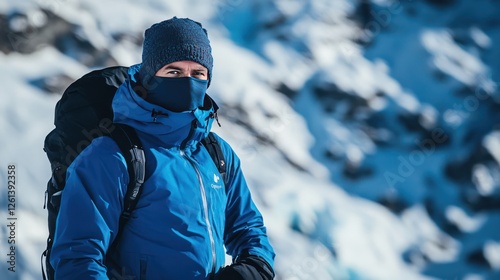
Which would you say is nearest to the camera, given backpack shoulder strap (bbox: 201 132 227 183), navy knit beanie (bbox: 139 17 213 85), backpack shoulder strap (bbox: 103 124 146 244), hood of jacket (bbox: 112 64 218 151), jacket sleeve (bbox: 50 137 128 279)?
jacket sleeve (bbox: 50 137 128 279)

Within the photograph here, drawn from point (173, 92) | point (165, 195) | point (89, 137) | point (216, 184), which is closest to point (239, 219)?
point (216, 184)

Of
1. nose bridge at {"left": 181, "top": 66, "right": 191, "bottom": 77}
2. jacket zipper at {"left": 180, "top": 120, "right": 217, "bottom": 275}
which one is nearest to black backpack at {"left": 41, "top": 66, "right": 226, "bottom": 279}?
jacket zipper at {"left": 180, "top": 120, "right": 217, "bottom": 275}

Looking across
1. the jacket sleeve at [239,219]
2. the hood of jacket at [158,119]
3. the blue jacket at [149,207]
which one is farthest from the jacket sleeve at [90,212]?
the jacket sleeve at [239,219]

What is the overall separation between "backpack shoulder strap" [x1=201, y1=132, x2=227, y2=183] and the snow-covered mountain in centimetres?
1238

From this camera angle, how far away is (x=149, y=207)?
2.03 m

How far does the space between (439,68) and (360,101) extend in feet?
16.7

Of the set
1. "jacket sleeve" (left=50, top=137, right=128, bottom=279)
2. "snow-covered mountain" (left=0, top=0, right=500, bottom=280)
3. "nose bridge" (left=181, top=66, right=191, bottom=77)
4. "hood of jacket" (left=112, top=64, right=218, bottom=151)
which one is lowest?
"jacket sleeve" (left=50, top=137, right=128, bottom=279)

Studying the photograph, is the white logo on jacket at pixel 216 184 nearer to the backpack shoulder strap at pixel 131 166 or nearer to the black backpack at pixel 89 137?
the black backpack at pixel 89 137

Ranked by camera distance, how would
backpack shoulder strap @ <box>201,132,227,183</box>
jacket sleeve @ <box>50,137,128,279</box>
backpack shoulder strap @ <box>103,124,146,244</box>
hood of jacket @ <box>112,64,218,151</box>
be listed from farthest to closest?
backpack shoulder strap @ <box>201,132,227,183</box> → hood of jacket @ <box>112,64,218,151</box> → backpack shoulder strap @ <box>103,124,146,244</box> → jacket sleeve @ <box>50,137,128,279</box>

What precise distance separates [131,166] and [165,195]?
159 millimetres

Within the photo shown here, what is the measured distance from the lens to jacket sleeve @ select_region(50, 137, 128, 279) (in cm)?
187

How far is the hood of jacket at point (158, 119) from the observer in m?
2.12

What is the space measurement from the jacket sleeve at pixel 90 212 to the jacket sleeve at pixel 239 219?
1.97ft

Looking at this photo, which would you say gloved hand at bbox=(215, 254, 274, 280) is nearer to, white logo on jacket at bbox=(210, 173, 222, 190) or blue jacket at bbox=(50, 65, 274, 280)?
blue jacket at bbox=(50, 65, 274, 280)
